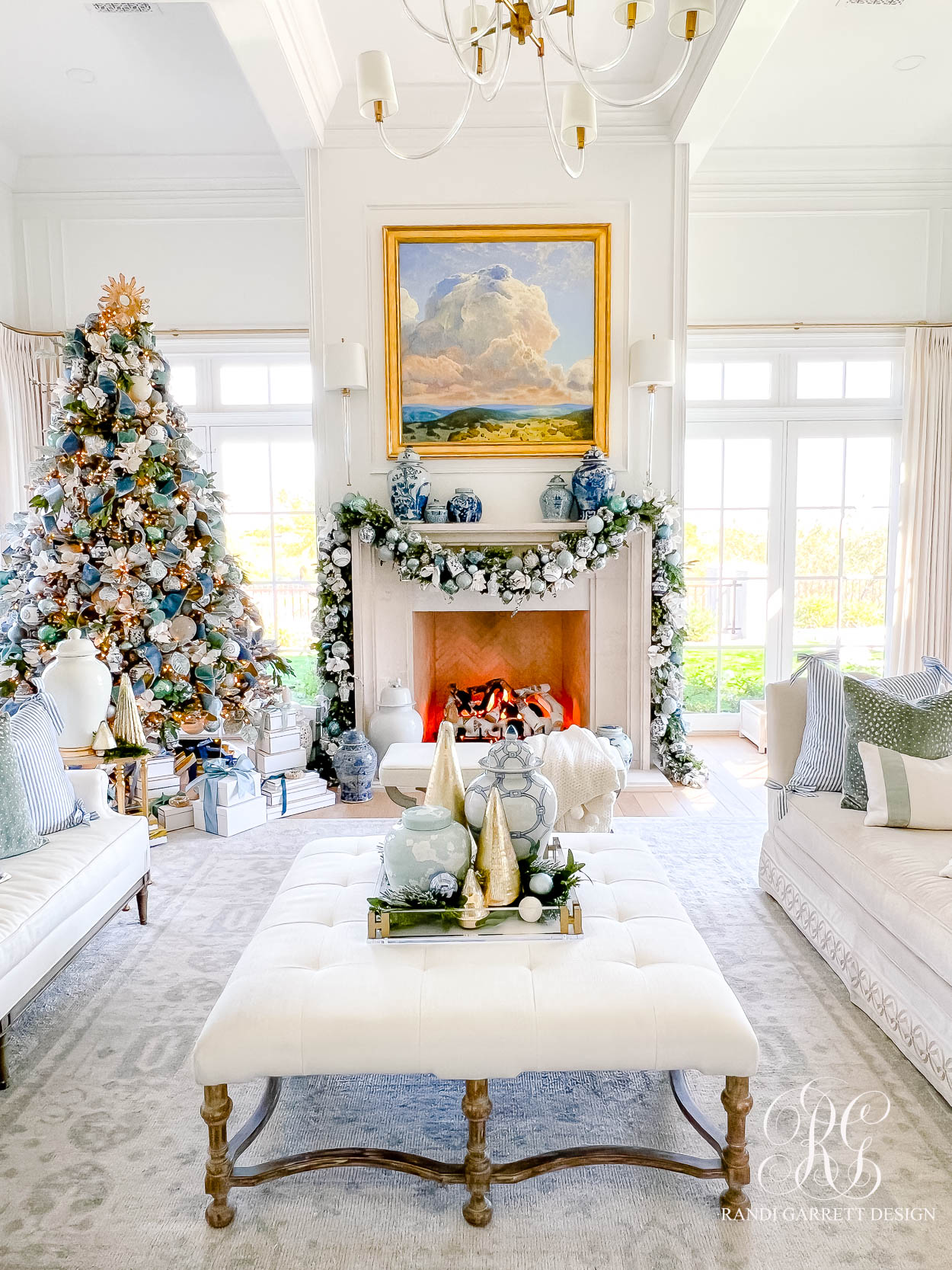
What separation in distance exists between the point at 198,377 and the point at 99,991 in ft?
13.5

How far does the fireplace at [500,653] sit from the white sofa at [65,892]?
256cm

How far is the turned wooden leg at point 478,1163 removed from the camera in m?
1.67

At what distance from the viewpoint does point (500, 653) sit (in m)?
5.49

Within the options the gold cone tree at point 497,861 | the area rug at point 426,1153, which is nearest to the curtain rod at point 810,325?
the area rug at point 426,1153

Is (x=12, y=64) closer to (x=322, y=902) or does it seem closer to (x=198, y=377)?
(x=198, y=377)

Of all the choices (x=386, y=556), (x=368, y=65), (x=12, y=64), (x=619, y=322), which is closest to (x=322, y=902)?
(x=368, y=65)

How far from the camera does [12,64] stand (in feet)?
13.7

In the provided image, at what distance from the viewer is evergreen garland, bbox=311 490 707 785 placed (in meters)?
4.59

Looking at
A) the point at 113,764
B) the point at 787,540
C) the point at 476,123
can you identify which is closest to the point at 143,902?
the point at 113,764

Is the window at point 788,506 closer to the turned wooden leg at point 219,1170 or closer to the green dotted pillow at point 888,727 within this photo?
the green dotted pillow at point 888,727

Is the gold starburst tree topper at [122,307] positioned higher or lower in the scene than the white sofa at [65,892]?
higher

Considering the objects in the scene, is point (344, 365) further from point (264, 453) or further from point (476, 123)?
point (476, 123)

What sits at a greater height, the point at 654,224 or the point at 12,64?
the point at 12,64

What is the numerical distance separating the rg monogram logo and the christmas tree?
3277 millimetres
